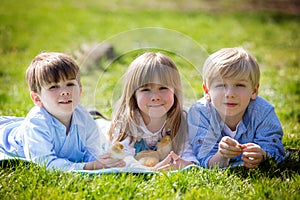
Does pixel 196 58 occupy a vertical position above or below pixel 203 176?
above

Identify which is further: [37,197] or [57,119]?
[57,119]

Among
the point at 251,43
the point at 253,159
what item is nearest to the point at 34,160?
the point at 253,159

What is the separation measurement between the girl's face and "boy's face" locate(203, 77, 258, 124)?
38 cm

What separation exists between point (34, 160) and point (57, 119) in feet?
1.40

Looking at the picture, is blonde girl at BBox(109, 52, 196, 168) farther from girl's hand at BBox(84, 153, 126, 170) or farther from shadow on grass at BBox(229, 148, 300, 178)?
shadow on grass at BBox(229, 148, 300, 178)

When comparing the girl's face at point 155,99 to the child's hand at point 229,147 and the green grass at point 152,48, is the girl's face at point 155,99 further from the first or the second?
the child's hand at point 229,147

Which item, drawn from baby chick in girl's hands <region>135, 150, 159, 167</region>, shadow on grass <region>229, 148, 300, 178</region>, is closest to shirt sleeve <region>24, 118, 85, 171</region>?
baby chick in girl's hands <region>135, 150, 159, 167</region>

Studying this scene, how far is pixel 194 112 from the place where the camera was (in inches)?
149

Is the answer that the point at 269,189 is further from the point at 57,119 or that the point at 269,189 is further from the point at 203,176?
the point at 57,119

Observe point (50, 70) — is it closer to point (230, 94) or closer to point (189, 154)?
point (189, 154)

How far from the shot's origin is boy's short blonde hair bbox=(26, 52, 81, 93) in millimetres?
3709

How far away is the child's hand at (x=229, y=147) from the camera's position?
350cm

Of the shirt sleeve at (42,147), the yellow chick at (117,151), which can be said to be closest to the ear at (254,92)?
the yellow chick at (117,151)

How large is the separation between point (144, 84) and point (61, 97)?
0.67m
